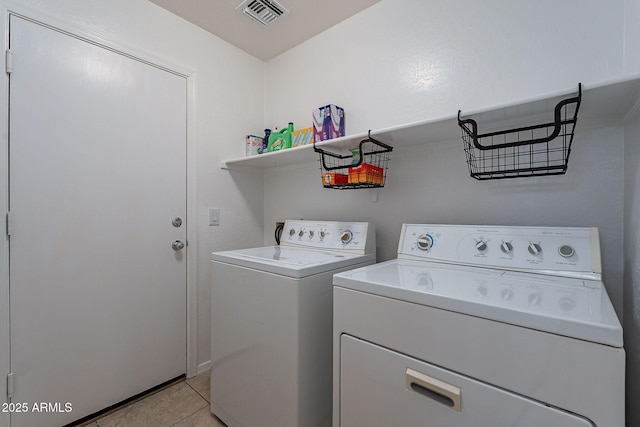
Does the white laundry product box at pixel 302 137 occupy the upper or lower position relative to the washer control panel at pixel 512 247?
upper

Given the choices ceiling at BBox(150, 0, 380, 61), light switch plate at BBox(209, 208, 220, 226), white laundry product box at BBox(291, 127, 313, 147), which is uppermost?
ceiling at BBox(150, 0, 380, 61)

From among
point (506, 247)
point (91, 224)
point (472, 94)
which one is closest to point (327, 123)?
point (472, 94)

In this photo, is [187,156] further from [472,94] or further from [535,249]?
[535,249]

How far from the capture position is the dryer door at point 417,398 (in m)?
0.69

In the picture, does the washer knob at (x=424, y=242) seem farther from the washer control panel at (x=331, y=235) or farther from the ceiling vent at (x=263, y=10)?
the ceiling vent at (x=263, y=10)

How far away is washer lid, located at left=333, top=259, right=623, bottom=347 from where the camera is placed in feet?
2.06

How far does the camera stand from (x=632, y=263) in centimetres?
97

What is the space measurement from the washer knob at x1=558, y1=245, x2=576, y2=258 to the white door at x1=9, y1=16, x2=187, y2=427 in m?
2.04

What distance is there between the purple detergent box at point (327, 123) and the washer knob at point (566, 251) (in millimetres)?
1277

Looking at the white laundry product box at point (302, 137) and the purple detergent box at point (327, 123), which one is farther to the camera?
the white laundry product box at point (302, 137)

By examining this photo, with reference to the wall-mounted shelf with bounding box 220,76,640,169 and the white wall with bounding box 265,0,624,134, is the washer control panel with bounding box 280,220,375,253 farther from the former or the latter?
the white wall with bounding box 265,0,624,134

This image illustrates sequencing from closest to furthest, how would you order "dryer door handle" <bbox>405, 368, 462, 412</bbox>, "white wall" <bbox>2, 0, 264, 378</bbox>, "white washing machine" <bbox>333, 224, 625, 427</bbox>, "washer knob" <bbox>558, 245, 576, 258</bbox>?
"white washing machine" <bbox>333, 224, 625, 427</bbox>, "dryer door handle" <bbox>405, 368, 462, 412</bbox>, "washer knob" <bbox>558, 245, 576, 258</bbox>, "white wall" <bbox>2, 0, 264, 378</bbox>

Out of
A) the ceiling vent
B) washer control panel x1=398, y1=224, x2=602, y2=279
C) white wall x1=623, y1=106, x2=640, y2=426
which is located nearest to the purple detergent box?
the ceiling vent

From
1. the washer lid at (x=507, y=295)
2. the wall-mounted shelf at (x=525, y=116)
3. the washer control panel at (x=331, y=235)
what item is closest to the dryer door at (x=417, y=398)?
the washer lid at (x=507, y=295)
